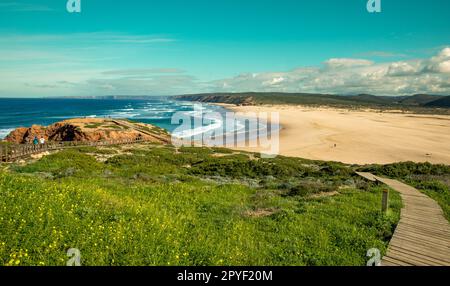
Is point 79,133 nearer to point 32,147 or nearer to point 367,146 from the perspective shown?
point 32,147

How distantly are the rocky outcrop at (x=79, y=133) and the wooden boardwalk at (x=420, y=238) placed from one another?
114ft

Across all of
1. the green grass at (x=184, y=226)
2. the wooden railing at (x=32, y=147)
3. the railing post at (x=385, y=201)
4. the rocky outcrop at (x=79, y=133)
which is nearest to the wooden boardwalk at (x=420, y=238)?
the green grass at (x=184, y=226)

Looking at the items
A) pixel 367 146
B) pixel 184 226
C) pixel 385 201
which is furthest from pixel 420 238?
pixel 367 146

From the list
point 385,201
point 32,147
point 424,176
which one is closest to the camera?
point 385,201

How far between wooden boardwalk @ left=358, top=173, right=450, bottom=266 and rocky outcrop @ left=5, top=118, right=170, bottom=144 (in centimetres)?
3462

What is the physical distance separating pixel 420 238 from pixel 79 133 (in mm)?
37712

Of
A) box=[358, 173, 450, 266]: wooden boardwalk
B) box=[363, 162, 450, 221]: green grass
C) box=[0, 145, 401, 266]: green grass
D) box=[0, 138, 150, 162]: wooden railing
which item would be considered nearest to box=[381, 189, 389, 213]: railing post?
box=[0, 145, 401, 266]: green grass

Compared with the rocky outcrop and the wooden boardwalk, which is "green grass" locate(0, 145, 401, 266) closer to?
the wooden boardwalk

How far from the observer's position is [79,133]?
123 feet

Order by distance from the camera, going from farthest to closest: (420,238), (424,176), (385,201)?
(424,176), (385,201), (420,238)

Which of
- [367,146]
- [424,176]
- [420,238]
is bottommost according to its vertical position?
[367,146]

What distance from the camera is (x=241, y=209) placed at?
10672mm

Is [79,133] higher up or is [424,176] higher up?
[79,133]
